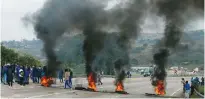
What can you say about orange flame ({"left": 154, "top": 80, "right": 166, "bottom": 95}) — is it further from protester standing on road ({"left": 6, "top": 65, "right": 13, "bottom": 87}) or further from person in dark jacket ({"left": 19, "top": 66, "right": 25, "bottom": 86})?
protester standing on road ({"left": 6, "top": 65, "right": 13, "bottom": 87})

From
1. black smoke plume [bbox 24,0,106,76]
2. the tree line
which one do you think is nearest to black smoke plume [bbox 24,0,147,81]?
black smoke plume [bbox 24,0,106,76]

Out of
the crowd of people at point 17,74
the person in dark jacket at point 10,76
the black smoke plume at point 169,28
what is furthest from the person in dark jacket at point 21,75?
the black smoke plume at point 169,28

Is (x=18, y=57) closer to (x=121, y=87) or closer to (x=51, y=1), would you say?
(x=51, y=1)

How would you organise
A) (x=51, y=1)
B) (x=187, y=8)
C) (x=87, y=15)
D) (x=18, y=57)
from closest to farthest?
(x=187, y=8)
(x=87, y=15)
(x=51, y=1)
(x=18, y=57)

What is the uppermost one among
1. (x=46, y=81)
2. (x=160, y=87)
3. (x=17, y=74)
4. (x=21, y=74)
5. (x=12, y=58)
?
(x=12, y=58)

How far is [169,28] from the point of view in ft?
79.3

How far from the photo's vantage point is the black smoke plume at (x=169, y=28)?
23172mm

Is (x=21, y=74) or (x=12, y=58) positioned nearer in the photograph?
(x=21, y=74)

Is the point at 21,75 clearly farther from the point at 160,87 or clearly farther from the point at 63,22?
the point at 160,87

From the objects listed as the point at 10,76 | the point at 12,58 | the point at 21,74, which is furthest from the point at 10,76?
the point at 12,58

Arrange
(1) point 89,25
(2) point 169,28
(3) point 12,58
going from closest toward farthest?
(2) point 169,28
(1) point 89,25
(3) point 12,58

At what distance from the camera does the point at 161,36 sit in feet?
81.5

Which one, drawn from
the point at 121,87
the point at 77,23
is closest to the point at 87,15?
the point at 77,23

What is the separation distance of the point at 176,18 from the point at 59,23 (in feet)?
32.4
